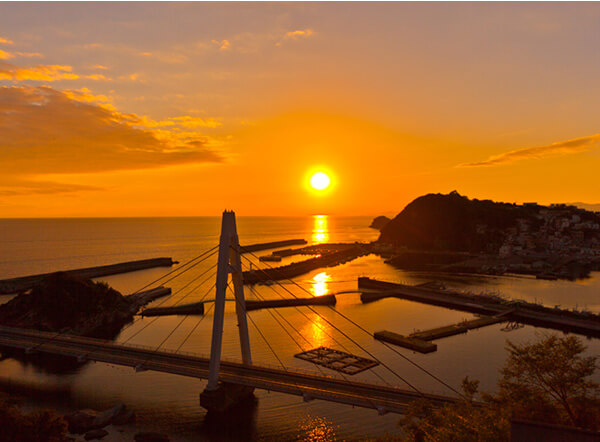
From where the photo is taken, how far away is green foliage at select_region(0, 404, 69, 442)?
21.4 meters

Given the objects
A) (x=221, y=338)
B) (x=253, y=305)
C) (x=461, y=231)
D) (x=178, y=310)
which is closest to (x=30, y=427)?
(x=221, y=338)

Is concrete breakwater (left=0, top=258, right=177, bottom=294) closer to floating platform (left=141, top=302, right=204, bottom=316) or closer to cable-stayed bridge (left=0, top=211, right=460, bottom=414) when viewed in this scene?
floating platform (left=141, top=302, right=204, bottom=316)

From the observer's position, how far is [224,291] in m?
32.9

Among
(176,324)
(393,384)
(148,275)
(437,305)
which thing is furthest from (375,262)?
(393,384)

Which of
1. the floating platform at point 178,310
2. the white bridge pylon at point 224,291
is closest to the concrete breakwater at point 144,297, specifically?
the floating platform at point 178,310

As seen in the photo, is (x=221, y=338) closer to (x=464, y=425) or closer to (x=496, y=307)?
(x=464, y=425)

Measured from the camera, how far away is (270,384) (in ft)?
102

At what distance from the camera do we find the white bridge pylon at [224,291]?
3206 cm

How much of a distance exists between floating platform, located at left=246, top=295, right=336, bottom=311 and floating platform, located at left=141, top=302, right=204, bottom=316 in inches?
361

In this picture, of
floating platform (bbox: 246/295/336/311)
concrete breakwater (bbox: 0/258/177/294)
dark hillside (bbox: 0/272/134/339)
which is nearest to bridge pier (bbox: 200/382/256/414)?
dark hillside (bbox: 0/272/134/339)

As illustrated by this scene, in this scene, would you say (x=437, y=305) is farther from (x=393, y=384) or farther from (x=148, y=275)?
(x=148, y=275)

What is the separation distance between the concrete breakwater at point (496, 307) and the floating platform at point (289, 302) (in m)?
8.34

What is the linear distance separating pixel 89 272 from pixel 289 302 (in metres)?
68.7

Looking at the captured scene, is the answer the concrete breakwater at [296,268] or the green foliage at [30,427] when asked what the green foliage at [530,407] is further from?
the concrete breakwater at [296,268]
